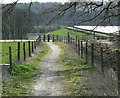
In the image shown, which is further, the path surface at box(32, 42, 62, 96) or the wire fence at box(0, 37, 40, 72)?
the wire fence at box(0, 37, 40, 72)

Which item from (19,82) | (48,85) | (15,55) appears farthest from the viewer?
(15,55)

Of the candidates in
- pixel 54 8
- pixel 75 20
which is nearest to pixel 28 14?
pixel 54 8

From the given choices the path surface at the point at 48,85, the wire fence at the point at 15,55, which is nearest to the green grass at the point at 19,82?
the path surface at the point at 48,85

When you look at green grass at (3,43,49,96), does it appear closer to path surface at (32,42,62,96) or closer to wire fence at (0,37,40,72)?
path surface at (32,42,62,96)

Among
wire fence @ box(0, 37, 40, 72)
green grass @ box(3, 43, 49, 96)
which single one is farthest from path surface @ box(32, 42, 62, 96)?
wire fence @ box(0, 37, 40, 72)

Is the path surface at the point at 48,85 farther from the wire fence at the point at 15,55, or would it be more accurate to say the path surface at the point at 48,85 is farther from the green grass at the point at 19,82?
the wire fence at the point at 15,55

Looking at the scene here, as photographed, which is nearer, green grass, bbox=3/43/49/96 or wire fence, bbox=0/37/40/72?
green grass, bbox=3/43/49/96

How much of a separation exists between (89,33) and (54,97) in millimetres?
6955

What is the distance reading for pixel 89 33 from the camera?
17.0 meters

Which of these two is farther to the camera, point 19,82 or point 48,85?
point 19,82

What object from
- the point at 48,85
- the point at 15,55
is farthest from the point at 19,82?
the point at 15,55

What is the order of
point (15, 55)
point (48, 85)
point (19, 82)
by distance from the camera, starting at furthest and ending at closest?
point (15, 55), point (19, 82), point (48, 85)

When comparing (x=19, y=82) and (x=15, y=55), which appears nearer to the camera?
(x=19, y=82)

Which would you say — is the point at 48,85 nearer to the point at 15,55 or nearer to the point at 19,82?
the point at 19,82
